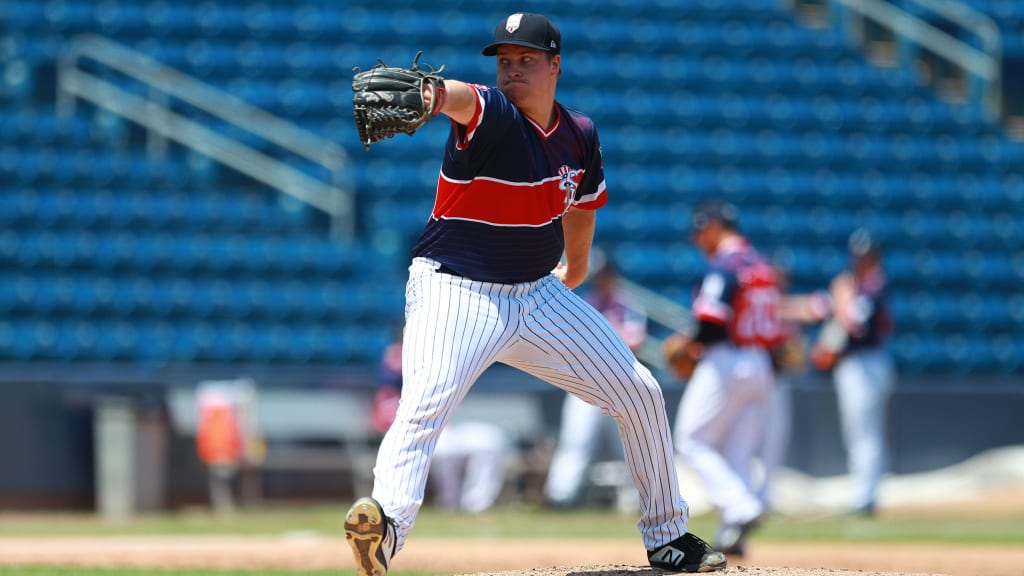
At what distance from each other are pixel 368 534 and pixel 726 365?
396 cm

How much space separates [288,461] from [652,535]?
310 inches

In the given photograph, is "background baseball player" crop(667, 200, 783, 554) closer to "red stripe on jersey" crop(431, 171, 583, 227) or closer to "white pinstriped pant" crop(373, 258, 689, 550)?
"white pinstriped pant" crop(373, 258, 689, 550)

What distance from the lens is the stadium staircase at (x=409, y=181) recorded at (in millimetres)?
13367

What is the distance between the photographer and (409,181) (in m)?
15.0

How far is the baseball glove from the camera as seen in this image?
4133 millimetres

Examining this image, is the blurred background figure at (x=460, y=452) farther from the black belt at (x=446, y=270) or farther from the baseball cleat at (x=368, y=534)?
the baseball cleat at (x=368, y=534)

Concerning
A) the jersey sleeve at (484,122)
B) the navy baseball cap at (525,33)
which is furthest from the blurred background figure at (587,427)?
the jersey sleeve at (484,122)

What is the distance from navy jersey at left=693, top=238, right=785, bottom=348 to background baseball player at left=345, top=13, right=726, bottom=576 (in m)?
Result: 2.84

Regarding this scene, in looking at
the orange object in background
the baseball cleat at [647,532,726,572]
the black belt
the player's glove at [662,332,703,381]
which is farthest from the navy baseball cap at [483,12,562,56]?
the orange object in background

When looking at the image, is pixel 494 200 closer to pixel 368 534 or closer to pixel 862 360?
pixel 368 534

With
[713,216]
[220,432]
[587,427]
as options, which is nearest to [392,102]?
[713,216]

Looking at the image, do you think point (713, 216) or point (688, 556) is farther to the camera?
point (713, 216)

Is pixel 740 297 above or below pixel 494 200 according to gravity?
below

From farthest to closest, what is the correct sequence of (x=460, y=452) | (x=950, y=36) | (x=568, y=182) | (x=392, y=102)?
(x=950, y=36) < (x=460, y=452) < (x=568, y=182) < (x=392, y=102)
